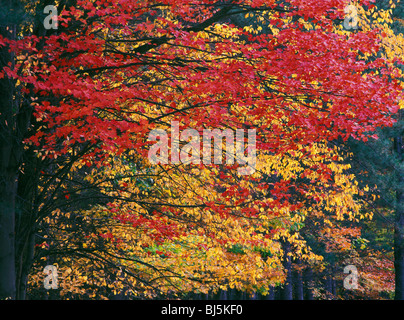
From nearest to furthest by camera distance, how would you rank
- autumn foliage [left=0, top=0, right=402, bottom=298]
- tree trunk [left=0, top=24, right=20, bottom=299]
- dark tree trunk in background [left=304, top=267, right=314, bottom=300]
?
autumn foliage [left=0, top=0, right=402, bottom=298], tree trunk [left=0, top=24, right=20, bottom=299], dark tree trunk in background [left=304, top=267, right=314, bottom=300]

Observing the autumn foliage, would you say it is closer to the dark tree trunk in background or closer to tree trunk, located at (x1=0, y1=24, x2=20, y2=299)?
tree trunk, located at (x1=0, y1=24, x2=20, y2=299)

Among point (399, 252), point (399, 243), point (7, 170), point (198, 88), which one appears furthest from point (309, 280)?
point (7, 170)

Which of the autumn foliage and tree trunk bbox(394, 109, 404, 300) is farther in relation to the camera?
tree trunk bbox(394, 109, 404, 300)

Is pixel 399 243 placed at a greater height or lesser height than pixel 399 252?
greater

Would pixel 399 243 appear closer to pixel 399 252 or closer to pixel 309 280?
pixel 399 252

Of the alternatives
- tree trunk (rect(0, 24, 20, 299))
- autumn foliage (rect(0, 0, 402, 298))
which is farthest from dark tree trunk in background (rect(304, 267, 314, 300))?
tree trunk (rect(0, 24, 20, 299))

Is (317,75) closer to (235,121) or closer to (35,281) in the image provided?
(235,121)

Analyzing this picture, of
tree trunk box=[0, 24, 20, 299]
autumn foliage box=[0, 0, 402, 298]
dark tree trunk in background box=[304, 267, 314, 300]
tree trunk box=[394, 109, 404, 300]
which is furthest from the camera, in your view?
dark tree trunk in background box=[304, 267, 314, 300]

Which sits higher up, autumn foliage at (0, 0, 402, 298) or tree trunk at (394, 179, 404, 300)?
autumn foliage at (0, 0, 402, 298)

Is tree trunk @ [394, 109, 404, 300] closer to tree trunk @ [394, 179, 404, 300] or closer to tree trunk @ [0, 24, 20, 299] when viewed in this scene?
tree trunk @ [394, 179, 404, 300]

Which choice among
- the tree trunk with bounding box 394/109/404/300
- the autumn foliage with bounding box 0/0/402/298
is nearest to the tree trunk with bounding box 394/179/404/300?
the tree trunk with bounding box 394/109/404/300

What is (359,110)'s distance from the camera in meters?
8.14

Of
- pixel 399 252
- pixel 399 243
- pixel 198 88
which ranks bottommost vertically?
pixel 399 252

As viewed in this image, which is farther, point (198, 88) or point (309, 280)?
point (309, 280)
